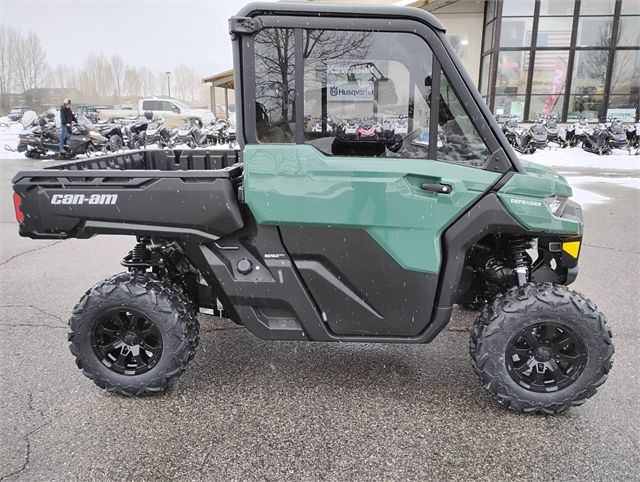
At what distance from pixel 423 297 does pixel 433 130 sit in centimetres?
92

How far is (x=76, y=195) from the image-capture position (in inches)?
117

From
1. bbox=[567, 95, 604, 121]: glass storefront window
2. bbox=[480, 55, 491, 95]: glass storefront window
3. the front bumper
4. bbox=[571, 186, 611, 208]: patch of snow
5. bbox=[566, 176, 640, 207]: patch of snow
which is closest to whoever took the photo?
the front bumper

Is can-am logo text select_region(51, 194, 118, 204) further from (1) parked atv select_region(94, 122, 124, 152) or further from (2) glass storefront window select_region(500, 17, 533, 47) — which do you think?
(2) glass storefront window select_region(500, 17, 533, 47)

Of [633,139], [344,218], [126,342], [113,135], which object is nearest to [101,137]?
[113,135]

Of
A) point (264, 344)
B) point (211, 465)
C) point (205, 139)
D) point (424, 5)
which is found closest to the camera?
point (211, 465)

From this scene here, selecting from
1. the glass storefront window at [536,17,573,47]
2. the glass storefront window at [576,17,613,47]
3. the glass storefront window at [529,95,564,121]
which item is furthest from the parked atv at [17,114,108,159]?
the glass storefront window at [576,17,613,47]

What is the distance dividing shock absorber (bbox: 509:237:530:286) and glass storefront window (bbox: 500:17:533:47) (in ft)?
62.3

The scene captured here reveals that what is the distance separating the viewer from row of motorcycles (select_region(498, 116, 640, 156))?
1694cm

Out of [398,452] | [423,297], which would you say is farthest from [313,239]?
[398,452]

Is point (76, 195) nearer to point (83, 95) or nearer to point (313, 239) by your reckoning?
point (313, 239)

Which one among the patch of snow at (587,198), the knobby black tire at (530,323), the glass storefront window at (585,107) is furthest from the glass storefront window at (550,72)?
the knobby black tire at (530,323)

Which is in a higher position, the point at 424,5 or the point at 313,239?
the point at 424,5

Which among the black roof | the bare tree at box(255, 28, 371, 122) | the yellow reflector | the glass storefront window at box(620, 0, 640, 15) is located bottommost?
the yellow reflector

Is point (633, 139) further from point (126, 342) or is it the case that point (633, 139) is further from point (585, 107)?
point (126, 342)
